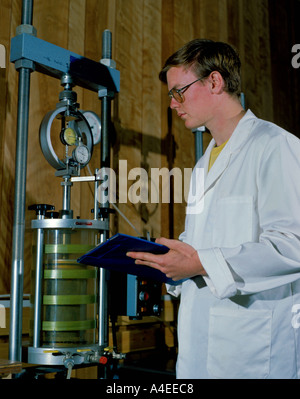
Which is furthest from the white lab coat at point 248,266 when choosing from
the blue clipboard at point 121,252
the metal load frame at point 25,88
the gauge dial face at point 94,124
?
the gauge dial face at point 94,124

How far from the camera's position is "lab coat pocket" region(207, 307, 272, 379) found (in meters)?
1.28

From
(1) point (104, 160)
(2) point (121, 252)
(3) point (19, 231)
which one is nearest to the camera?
(2) point (121, 252)

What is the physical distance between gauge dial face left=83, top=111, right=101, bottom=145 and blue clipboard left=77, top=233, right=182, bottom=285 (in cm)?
92

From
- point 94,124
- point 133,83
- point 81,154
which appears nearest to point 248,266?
point 81,154

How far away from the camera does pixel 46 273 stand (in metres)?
1.78

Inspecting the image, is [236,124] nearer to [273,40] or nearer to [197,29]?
[197,29]

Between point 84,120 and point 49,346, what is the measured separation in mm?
955

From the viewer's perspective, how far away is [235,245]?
4.43 ft

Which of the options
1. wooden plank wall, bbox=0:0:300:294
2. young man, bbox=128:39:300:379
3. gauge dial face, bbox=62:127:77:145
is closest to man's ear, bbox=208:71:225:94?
young man, bbox=128:39:300:379

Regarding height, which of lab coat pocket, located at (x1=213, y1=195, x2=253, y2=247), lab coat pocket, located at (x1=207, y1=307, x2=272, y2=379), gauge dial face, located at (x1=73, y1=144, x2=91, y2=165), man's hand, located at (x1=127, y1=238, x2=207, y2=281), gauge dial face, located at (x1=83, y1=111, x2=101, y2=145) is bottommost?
lab coat pocket, located at (x1=207, y1=307, x2=272, y2=379)

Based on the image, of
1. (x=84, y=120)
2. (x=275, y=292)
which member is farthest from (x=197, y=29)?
(x=275, y=292)

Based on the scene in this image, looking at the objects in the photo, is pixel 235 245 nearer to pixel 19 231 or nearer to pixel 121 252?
pixel 121 252

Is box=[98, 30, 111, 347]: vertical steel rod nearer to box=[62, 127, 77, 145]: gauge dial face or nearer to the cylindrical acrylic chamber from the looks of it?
the cylindrical acrylic chamber

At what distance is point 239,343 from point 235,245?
0.89 ft
